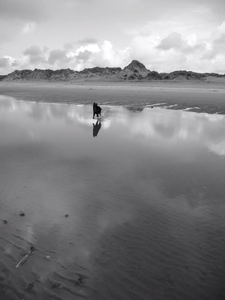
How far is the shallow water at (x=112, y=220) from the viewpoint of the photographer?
15.0ft

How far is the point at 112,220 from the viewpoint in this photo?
6.43 m

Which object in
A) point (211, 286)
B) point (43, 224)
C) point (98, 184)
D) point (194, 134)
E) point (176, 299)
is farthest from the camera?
point (194, 134)

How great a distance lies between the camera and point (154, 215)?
6.68 metres

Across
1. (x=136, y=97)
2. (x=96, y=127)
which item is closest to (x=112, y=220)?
(x=96, y=127)

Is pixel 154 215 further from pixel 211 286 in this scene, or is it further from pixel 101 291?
pixel 101 291

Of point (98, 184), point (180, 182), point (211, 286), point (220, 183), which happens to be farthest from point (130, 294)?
point (220, 183)

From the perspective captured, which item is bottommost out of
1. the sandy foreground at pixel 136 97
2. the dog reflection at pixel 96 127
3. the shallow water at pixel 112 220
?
the shallow water at pixel 112 220

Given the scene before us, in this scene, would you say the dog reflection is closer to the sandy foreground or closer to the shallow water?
the shallow water

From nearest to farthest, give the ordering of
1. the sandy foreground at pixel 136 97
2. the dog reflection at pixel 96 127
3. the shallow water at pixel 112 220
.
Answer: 1. the shallow water at pixel 112 220
2. the dog reflection at pixel 96 127
3. the sandy foreground at pixel 136 97

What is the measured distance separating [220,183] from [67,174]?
20.6ft

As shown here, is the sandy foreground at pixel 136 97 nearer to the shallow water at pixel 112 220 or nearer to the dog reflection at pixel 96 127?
the dog reflection at pixel 96 127

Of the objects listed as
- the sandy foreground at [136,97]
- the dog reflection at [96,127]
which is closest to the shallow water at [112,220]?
the dog reflection at [96,127]

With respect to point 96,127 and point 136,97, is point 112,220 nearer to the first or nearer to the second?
point 96,127

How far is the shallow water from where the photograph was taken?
4566 mm
